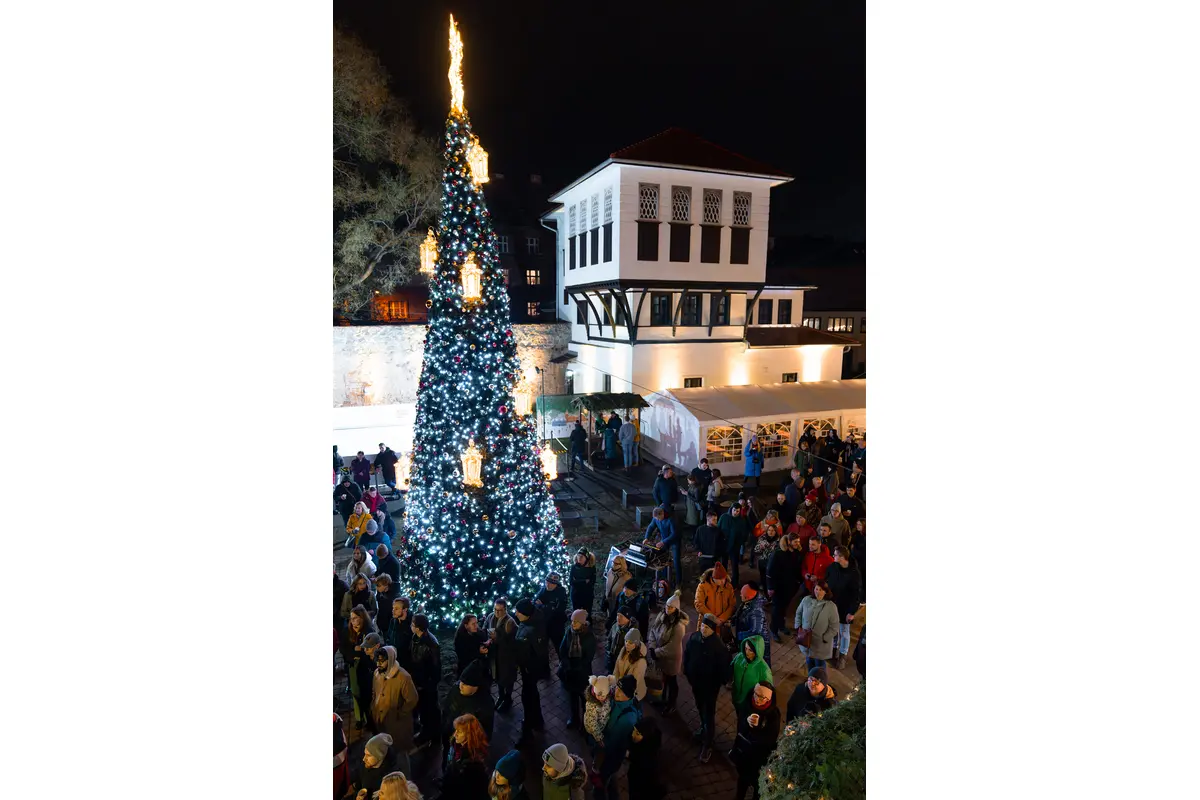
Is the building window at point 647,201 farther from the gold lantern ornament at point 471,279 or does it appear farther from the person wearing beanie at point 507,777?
the person wearing beanie at point 507,777

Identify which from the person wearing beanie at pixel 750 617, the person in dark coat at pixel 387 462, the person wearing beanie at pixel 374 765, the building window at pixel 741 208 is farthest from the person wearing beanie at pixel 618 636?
the building window at pixel 741 208

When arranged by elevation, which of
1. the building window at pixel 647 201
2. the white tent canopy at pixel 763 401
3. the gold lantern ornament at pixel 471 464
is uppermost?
the building window at pixel 647 201

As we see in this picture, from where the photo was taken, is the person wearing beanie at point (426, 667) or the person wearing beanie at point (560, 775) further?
the person wearing beanie at point (426, 667)

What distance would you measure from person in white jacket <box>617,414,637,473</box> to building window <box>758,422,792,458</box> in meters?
3.27

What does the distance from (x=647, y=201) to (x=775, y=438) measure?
749cm

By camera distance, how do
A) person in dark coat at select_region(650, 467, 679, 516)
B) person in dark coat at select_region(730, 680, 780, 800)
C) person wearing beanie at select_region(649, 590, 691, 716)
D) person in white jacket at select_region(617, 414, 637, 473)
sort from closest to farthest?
1. person in dark coat at select_region(730, 680, 780, 800)
2. person wearing beanie at select_region(649, 590, 691, 716)
3. person in dark coat at select_region(650, 467, 679, 516)
4. person in white jacket at select_region(617, 414, 637, 473)

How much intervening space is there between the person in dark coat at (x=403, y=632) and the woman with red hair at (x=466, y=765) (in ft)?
5.11

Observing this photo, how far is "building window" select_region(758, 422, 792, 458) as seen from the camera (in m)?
14.9

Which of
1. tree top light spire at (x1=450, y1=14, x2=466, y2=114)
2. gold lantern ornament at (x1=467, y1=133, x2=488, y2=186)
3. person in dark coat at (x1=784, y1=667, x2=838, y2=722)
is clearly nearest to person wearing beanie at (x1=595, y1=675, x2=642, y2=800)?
person in dark coat at (x1=784, y1=667, x2=838, y2=722)

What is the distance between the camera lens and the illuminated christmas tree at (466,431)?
6.84 meters

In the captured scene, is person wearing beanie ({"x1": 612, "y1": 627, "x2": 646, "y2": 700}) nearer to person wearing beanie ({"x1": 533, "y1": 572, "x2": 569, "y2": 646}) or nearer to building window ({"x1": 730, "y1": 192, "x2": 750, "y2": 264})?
person wearing beanie ({"x1": 533, "y1": 572, "x2": 569, "y2": 646})

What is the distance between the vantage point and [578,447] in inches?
595
